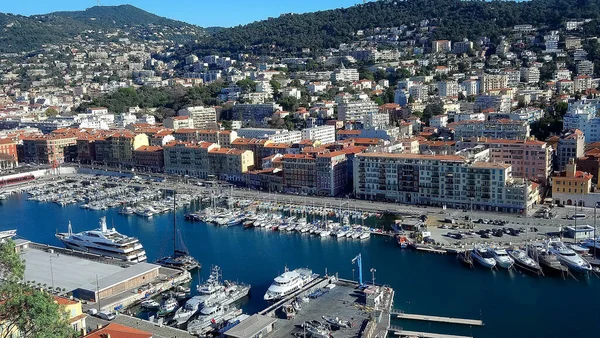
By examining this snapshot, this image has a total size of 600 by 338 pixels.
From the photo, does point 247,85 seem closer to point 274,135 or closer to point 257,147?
point 274,135

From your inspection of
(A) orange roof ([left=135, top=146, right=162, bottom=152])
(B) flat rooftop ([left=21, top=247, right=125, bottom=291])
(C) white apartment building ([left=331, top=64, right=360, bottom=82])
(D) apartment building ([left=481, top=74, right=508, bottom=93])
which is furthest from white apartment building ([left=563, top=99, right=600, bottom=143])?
(C) white apartment building ([left=331, top=64, right=360, bottom=82])

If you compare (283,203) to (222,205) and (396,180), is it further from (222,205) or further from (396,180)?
(396,180)

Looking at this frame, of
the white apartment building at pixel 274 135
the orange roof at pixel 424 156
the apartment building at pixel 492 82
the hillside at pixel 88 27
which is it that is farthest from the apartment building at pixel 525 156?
the hillside at pixel 88 27

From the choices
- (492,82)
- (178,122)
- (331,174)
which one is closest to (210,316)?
(331,174)

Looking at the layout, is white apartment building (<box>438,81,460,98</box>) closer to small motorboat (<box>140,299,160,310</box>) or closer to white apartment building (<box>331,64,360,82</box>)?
white apartment building (<box>331,64,360,82</box>)

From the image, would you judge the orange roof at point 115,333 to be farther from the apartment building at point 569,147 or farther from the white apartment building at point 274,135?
the white apartment building at point 274,135

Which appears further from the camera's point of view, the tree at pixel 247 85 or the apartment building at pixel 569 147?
the tree at pixel 247 85

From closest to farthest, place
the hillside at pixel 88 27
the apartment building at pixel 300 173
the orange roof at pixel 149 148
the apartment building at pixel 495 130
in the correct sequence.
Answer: the apartment building at pixel 300 173, the apartment building at pixel 495 130, the orange roof at pixel 149 148, the hillside at pixel 88 27
